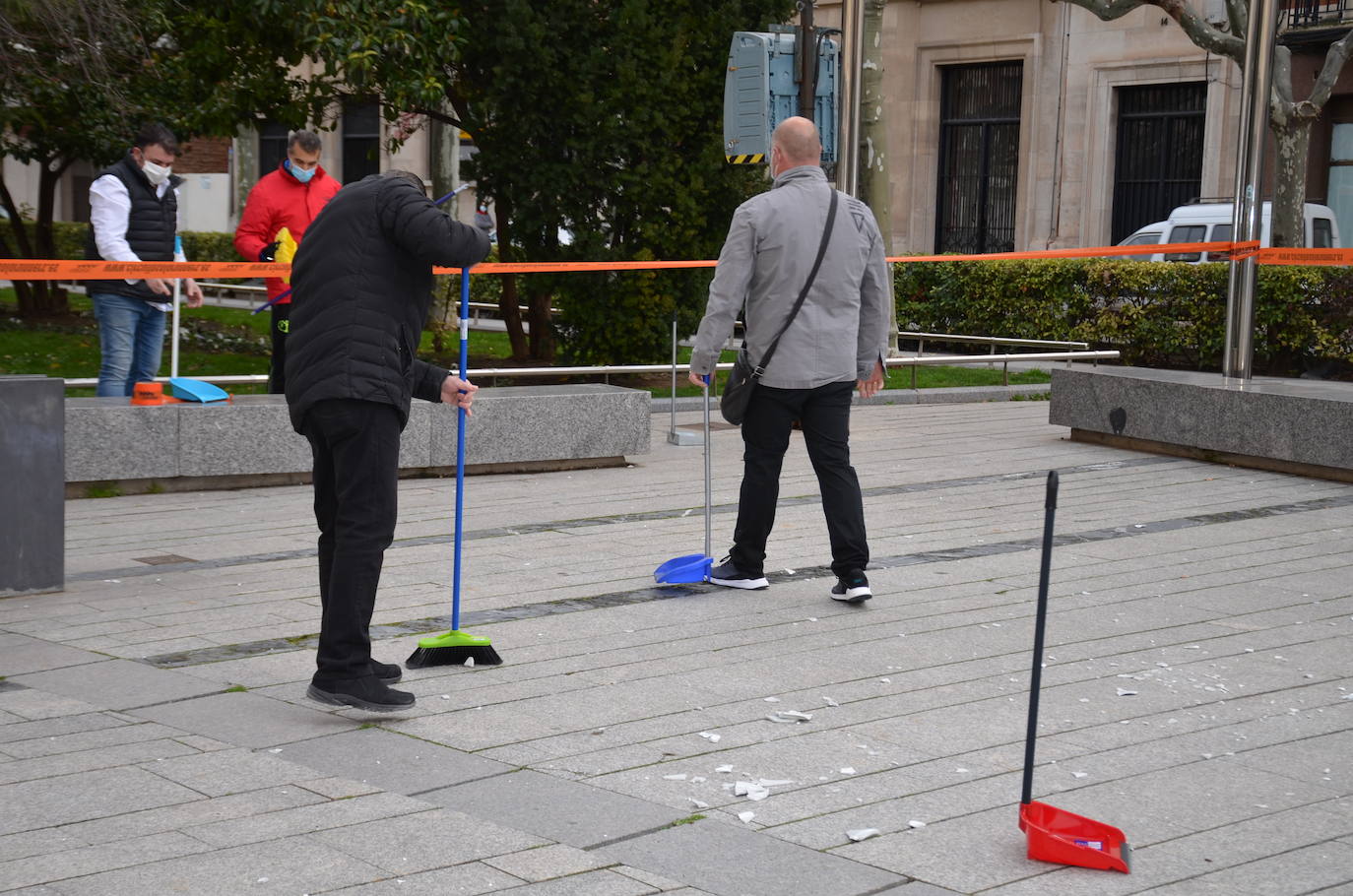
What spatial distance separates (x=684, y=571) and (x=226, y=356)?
10714 mm

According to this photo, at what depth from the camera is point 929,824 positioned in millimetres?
4199

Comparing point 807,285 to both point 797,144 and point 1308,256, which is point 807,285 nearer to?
point 797,144

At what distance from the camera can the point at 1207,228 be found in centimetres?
2189

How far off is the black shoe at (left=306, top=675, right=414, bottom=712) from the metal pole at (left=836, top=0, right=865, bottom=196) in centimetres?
794

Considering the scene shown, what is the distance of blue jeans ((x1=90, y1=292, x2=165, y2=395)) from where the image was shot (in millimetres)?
9781

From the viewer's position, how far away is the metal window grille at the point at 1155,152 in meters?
26.7

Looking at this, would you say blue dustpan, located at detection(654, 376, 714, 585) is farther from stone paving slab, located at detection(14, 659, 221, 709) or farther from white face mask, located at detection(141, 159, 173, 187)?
white face mask, located at detection(141, 159, 173, 187)

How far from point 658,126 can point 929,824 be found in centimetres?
1039

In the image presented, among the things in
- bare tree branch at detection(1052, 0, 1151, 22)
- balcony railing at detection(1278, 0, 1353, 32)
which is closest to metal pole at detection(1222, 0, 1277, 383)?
bare tree branch at detection(1052, 0, 1151, 22)

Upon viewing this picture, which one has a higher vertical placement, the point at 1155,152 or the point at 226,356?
the point at 1155,152

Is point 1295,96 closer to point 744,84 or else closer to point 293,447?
point 744,84

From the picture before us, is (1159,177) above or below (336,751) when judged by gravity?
above

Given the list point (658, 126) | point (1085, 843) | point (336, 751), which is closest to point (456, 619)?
point (336, 751)

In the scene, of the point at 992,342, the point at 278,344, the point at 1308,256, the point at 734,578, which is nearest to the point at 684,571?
the point at 734,578
